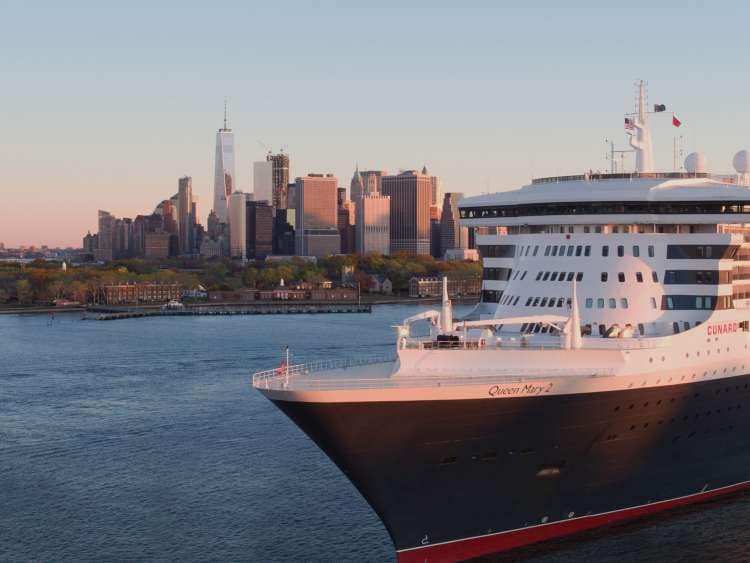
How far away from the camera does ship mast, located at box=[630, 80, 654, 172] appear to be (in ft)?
115

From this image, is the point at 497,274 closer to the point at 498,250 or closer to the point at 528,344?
the point at 498,250

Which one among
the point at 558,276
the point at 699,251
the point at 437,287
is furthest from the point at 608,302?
the point at 437,287

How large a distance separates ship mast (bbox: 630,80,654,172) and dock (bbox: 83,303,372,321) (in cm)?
9663

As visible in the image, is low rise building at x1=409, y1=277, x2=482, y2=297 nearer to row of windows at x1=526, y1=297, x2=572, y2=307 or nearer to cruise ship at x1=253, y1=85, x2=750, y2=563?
cruise ship at x1=253, y1=85, x2=750, y2=563

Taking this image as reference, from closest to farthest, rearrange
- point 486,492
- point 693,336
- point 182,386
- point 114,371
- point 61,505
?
point 486,492, point 693,336, point 61,505, point 182,386, point 114,371

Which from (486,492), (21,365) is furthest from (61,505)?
(21,365)

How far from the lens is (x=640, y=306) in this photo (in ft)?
96.0

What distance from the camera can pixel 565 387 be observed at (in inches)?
1014

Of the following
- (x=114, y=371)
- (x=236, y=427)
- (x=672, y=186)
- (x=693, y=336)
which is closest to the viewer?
(x=693, y=336)

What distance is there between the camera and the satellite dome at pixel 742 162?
119ft

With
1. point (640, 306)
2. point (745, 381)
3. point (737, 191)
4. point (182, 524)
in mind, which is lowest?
point (182, 524)

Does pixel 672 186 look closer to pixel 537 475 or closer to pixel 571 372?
pixel 571 372

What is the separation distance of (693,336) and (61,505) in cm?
2083

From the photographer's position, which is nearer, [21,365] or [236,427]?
[236,427]
